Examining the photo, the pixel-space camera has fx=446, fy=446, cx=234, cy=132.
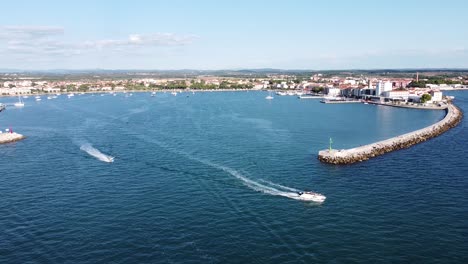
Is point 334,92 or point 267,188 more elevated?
point 334,92

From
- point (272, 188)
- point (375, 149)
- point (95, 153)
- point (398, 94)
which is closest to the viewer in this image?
point (272, 188)

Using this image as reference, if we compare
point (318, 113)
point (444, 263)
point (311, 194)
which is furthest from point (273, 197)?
point (318, 113)

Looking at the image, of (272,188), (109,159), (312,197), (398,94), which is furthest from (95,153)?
(398,94)

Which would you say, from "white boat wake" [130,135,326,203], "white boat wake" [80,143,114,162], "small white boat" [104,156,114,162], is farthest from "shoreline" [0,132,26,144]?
"white boat wake" [130,135,326,203]

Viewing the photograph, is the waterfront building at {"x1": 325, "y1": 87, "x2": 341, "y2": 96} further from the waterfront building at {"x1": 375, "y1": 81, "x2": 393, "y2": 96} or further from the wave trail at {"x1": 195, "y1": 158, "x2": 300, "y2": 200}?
the wave trail at {"x1": 195, "y1": 158, "x2": 300, "y2": 200}

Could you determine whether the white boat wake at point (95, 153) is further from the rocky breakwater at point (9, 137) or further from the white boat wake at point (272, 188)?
the white boat wake at point (272, 188)

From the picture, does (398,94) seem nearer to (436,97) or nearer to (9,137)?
(436,97)

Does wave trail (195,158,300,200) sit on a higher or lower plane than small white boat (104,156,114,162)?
lower
